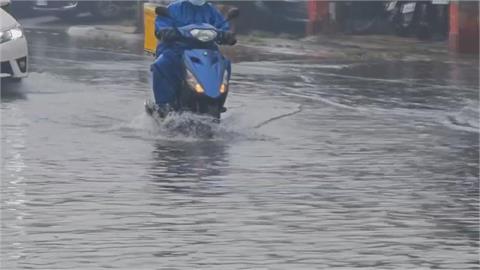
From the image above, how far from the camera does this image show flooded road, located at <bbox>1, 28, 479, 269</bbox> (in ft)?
29.7

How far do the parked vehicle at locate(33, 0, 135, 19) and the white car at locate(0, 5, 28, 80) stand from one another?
16.6 meters

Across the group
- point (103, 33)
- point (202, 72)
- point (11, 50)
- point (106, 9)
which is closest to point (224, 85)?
point (202, 72)

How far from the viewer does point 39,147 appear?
13508 mm

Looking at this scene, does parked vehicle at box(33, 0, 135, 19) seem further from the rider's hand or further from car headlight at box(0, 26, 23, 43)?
the rider's hand

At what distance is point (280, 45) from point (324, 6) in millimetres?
2335

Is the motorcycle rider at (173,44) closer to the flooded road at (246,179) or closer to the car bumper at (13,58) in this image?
the flooded road at (246,179)

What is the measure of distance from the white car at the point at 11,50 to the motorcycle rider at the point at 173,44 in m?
3.46

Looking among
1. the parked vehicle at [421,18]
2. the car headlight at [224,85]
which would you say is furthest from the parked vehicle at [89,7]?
the car headlight at [224,85]

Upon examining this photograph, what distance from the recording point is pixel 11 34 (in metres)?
17.9

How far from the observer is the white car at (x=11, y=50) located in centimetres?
1773

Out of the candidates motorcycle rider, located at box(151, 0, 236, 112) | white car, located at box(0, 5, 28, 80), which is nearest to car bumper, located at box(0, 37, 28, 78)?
white car, located at box(0, 5, 28, 80)

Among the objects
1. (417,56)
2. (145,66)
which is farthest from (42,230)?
(417,56)

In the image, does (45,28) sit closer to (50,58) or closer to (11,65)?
(50,58)

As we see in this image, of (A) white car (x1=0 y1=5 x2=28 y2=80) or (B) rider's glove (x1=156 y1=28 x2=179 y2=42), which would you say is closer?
(B) rider's glove (x1=156 y1=28 x2=179 y2=42)
